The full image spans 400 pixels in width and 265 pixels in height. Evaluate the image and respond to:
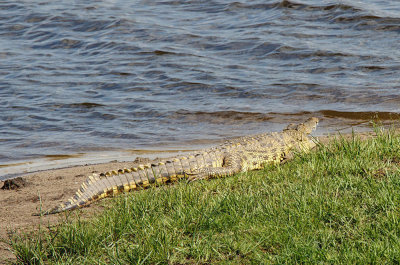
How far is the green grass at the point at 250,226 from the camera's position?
3352 millimetres

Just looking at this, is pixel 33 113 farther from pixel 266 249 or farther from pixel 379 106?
pixel 266 249

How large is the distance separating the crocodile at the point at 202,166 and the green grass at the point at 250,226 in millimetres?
520

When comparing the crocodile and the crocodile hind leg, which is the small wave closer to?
the crocodile

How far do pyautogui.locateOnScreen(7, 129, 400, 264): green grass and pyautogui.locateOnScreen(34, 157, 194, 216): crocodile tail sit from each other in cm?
34

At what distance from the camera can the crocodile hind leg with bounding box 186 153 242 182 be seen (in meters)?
5.62

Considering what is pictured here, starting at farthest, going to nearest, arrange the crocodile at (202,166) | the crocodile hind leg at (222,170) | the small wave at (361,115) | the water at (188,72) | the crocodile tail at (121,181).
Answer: the water at (188,72)
the small wave at (361,115)
the crocodile hind leg at (222,170)
the crocodile at (202,166)
the crocodile tail at (121,181)

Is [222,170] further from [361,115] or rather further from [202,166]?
[361,115]

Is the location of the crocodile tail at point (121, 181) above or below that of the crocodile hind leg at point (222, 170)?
above

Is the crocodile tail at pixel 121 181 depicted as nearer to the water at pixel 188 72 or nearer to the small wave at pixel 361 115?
the water at pixel 188 72

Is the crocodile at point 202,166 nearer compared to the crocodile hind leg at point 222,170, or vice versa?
the crocodile at point 202,166

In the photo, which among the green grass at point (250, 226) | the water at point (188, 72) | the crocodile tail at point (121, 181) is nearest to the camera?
the green grass at point (250, 226)

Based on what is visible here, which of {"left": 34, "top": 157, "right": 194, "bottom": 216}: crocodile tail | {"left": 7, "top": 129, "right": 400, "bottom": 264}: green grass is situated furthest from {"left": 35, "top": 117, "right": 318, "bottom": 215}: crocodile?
{"left": 7, "top": 129, "right": 400, "bottom": 264}: green grass

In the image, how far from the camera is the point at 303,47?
11.9m

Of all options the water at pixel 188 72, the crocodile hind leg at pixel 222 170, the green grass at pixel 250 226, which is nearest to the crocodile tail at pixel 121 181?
the crocodile hind leg at pixel 222 170
